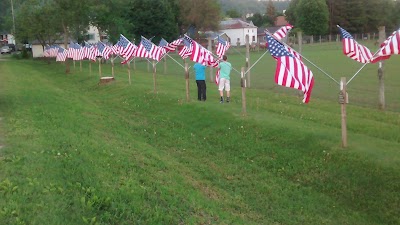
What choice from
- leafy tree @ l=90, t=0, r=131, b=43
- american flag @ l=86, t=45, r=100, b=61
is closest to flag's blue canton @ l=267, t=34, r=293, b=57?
american flag @ l=86, t=45, r=100, b=61

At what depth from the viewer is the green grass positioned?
262 inches

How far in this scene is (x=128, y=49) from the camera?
926 inches

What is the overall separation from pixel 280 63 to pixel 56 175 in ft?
17.1

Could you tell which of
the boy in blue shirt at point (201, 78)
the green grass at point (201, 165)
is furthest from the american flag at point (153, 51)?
the green grass at point (201, 165)

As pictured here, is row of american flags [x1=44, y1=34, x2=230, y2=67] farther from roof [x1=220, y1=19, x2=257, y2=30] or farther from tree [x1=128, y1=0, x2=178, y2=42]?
roof [x1=220, y1=19, x2=257, y2=30]

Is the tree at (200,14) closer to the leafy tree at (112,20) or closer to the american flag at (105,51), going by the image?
the leafy tree at (112,20)

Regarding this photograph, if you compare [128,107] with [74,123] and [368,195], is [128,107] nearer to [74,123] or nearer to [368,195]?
[74,123]

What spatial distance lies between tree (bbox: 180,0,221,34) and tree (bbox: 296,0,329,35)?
13.6 metres

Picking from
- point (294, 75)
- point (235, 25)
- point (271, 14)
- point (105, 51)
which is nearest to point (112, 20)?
point (105, 51)

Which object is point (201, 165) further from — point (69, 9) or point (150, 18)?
point (150, 18)

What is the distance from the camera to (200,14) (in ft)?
246

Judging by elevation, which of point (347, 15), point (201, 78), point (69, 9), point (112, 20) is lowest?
point (201, 78)

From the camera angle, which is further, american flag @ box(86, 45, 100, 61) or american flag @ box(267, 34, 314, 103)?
american flag @ box(86, 45, 100, 61)

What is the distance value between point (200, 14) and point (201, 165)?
66.4 metres
